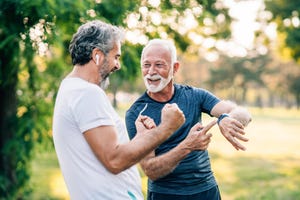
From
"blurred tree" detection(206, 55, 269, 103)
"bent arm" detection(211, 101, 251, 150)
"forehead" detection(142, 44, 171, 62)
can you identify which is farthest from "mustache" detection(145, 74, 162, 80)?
"blurred tree" detection(206, 55, 269, 103)

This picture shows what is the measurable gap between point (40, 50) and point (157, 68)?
1911 millimetres

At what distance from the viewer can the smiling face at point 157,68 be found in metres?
3.21

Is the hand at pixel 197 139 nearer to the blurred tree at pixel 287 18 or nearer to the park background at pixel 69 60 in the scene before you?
the park background at pixel 69 60

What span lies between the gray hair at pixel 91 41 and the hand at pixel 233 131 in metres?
0.95

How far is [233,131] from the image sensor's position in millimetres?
2836

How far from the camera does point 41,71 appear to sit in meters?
7.84

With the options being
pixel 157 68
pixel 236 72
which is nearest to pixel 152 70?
pixel 157 68

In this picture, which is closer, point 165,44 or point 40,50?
point 165,44

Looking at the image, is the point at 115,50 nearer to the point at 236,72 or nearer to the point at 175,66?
the point at 175,66

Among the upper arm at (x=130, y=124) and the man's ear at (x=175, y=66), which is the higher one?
the man's ear at (x=175, y=66)

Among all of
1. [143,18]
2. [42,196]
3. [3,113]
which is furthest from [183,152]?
[42,196]

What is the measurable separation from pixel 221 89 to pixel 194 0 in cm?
6988

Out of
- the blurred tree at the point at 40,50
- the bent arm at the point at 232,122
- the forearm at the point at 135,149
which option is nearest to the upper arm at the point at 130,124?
the bent arm at the point at 232,122

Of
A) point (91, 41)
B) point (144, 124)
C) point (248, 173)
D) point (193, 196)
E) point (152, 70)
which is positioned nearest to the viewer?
point (91, 41)
